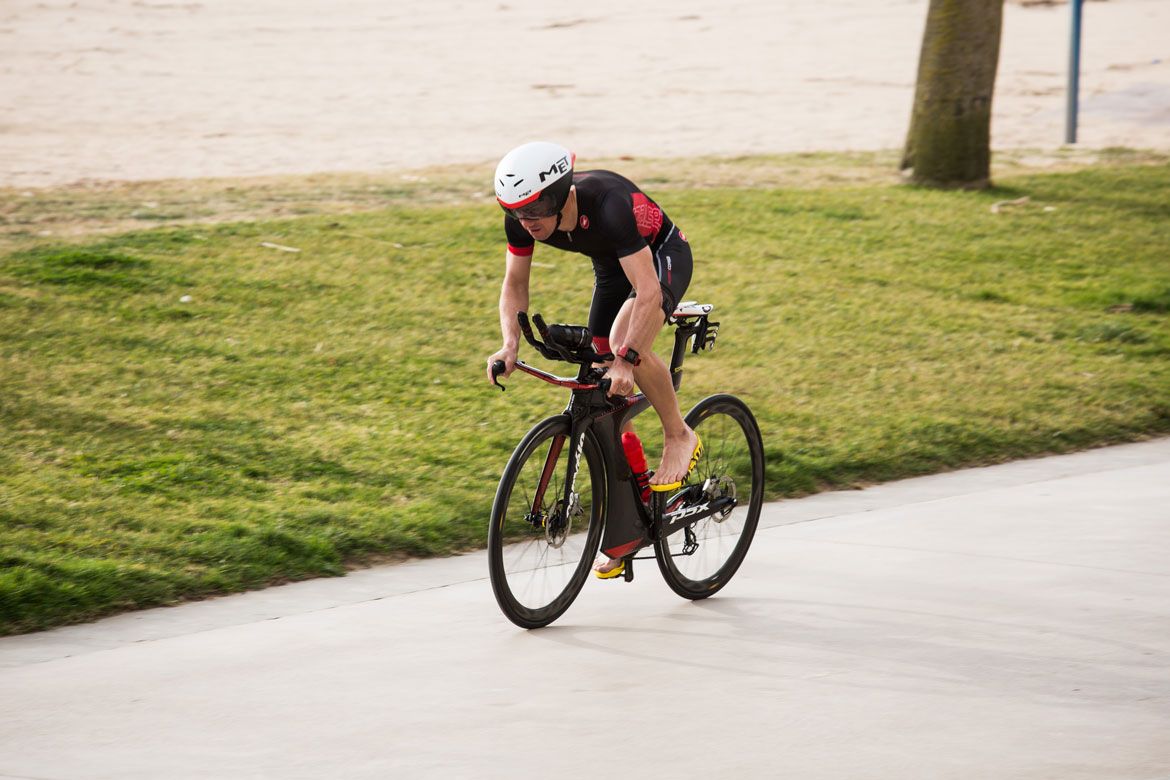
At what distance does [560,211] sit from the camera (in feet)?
18.0

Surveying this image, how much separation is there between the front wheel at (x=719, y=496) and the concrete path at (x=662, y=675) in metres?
0.11

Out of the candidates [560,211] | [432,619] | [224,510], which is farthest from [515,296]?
[224,510]

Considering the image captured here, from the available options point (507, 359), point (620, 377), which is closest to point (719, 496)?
point (620, 377)

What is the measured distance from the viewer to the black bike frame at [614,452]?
18.3ft

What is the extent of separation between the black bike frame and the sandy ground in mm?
11182

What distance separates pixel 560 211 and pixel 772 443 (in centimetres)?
316

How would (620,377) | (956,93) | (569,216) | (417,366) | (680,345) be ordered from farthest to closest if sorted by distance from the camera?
(956,93) < (417,366) < (680,345) < (569,216) < (620,377)

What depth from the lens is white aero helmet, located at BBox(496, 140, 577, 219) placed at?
5289 millimetres

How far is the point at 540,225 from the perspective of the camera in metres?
5.46

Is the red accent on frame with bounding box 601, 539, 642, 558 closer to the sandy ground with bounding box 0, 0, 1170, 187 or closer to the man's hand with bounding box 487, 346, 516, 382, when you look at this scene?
the man's hand with bounding box 487, 346, 516, 382

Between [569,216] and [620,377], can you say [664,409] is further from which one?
[569,216]

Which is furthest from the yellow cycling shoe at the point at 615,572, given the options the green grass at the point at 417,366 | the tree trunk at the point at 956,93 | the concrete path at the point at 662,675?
the tree trunk at the point at 956,93

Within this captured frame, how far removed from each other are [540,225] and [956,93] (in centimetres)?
1038

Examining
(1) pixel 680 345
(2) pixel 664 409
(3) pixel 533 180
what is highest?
(3) pixel 533 180
